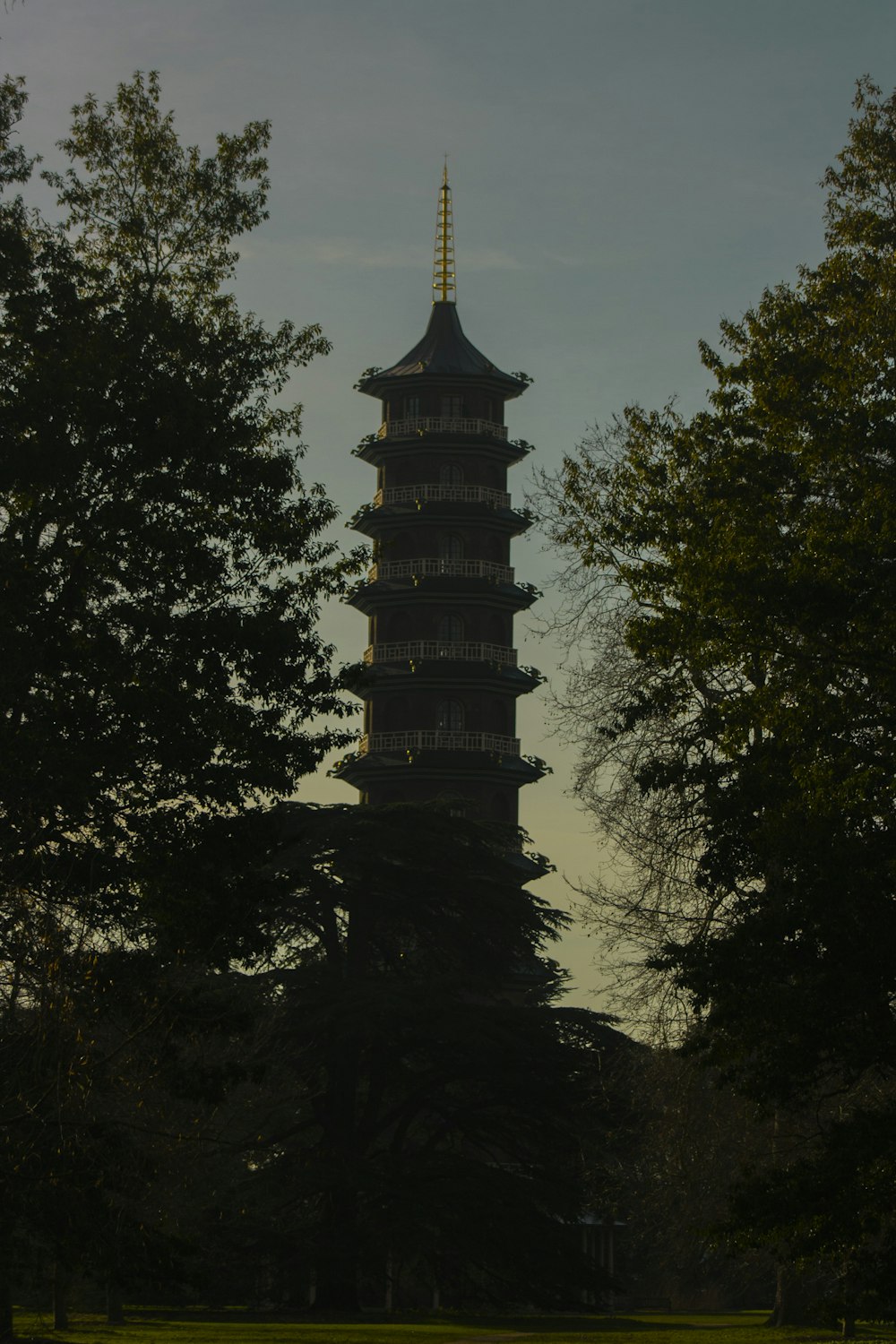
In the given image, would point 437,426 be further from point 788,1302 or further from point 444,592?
point 788,1302

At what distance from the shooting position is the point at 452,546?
68812 millimetres

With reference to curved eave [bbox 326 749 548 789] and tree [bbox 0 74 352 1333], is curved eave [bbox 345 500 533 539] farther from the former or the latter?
tree [bbox 0 74 352 1333]

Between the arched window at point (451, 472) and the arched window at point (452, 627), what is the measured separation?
16.8 feet

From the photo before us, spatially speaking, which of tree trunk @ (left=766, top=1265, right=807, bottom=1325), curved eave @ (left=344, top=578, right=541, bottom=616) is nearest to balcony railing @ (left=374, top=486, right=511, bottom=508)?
curved eave @ (left=344, top=578, right=541, bottom=616)

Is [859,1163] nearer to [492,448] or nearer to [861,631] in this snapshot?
[861,631]

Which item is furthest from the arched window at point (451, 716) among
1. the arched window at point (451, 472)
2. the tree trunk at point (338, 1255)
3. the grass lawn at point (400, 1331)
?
the grass lawn at point (400, 1331)

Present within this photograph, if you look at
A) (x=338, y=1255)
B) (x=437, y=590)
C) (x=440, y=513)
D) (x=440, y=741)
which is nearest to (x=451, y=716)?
(x=440, y=741)

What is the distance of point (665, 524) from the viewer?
23000 mm

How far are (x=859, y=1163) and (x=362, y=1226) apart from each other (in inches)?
974

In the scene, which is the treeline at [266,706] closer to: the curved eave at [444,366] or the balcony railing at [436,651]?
the balcony railing at [436,651]

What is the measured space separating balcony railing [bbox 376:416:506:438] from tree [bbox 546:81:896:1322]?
44.0 metres

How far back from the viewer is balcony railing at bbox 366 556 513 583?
2653 inches

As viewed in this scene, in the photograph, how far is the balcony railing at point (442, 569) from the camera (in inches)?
2653

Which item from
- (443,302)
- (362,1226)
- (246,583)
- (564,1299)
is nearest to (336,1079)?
(362,1226)
